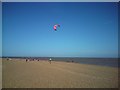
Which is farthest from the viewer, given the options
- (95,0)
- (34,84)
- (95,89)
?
(34,84)

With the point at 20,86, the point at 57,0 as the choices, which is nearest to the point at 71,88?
the point at 20,86

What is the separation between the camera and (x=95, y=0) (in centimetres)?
454

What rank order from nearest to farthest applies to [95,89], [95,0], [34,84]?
[95,0] < [95,89] < [34,84]

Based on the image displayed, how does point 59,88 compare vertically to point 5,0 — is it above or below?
below

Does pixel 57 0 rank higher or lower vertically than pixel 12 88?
higher

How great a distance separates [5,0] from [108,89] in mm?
2969

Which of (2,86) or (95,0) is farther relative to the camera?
(2,86)

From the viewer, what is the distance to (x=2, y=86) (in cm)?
498

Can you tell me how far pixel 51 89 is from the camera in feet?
15.8

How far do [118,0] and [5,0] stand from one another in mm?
2355

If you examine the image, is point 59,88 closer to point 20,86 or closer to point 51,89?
point 51,89

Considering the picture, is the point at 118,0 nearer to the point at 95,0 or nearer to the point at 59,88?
the point at 95,0

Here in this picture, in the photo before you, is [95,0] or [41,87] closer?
[95,0]

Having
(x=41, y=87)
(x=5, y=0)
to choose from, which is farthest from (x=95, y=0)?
(x=41, y=87)
